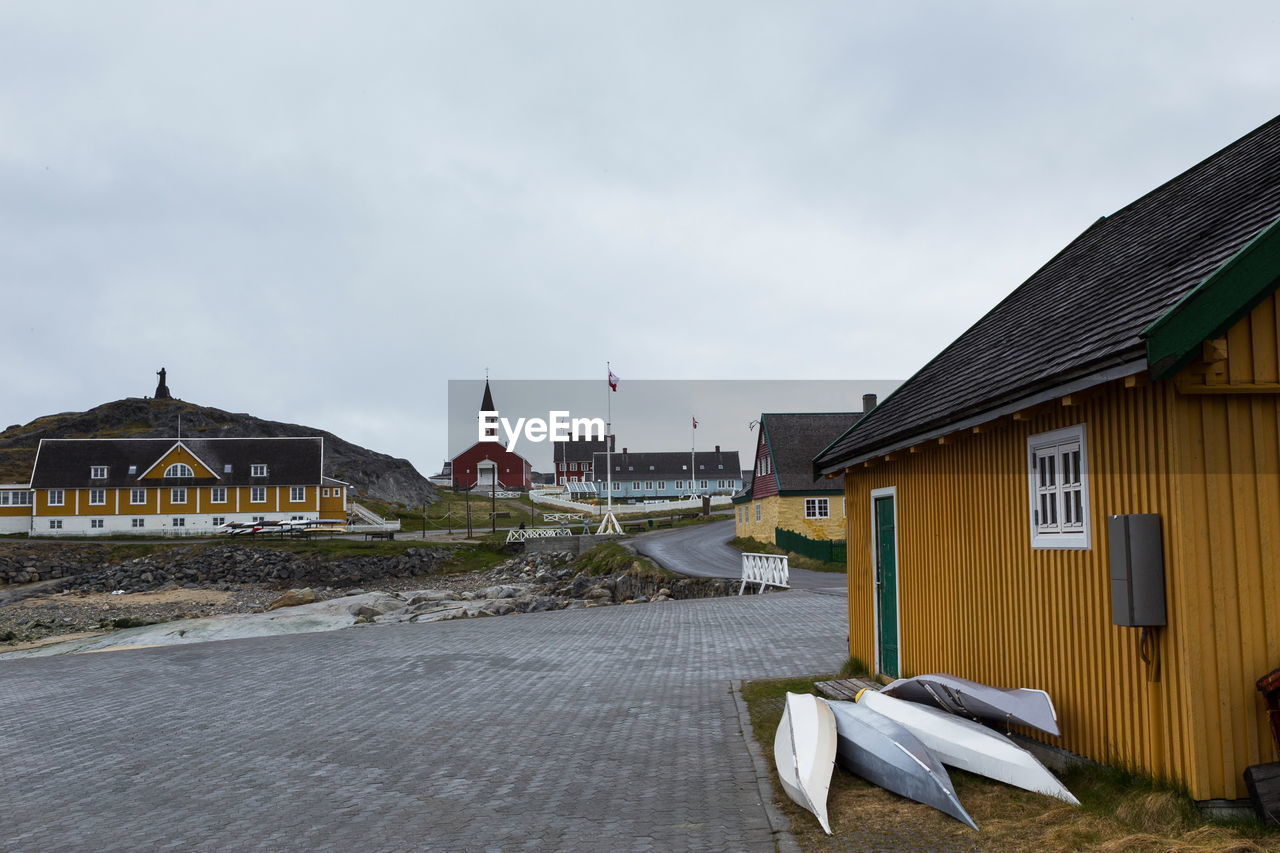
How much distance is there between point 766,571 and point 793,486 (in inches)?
405

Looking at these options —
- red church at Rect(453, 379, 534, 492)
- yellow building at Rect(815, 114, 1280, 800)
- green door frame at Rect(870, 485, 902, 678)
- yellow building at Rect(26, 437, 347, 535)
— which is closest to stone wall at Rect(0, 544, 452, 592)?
yellow building at Rect(26, 437, 347, 535)

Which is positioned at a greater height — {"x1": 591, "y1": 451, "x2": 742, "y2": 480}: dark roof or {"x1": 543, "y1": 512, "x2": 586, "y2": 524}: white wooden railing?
{"x1": 591, "y1": 451, "x2": 742, "y2": 480}: dark roof

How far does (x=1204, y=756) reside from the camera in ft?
19.2

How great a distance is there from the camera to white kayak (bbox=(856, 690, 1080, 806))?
6820 mm

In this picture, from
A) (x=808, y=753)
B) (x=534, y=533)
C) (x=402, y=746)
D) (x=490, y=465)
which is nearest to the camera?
(x=808, y=753)

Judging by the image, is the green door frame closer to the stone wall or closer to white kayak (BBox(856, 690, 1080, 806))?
white kayak (BBox(856, 690, 1080, 806))

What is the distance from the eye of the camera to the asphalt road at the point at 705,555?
3049cm

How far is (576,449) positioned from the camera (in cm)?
11925

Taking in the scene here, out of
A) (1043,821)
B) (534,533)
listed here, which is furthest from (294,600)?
(1043,821)

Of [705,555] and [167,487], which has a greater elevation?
[167,487]

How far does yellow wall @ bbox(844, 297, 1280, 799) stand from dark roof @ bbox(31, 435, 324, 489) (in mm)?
66832

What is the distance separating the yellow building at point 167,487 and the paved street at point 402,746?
5158cm

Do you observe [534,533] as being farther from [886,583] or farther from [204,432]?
[204,432]

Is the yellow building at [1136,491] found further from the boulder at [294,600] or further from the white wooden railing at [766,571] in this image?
the boulder at [294,600]
